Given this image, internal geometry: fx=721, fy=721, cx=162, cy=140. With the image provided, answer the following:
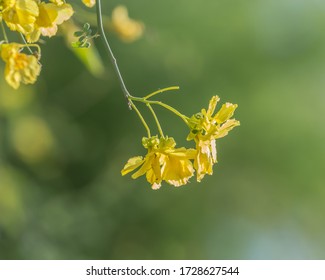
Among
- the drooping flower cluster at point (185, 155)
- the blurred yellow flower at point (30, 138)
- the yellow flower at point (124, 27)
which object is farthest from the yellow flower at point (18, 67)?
the blurred yellow flower at point (30, 138)

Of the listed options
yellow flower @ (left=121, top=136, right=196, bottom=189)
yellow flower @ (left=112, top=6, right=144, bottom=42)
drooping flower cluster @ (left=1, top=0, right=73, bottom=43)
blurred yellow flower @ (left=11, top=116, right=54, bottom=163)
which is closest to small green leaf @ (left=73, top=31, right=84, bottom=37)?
drooping flower cluster @ (left=1, top=0, right=73, bottom=43)

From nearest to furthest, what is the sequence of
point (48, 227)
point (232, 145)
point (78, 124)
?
point (48, 227) → point (78, 124) → point (232, 145)

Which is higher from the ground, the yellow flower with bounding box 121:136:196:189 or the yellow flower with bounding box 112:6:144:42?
the yellow flower with bounding box 112:6:144:42

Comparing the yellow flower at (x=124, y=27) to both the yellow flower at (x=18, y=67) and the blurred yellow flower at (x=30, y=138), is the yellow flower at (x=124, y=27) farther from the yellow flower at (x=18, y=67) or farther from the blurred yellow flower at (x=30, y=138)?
the blurred yellow flower at (x=30, y=138)

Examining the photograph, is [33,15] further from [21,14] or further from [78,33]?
[78,33]

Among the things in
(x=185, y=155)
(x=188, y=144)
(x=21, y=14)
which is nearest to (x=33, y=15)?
(x=21, y=14)

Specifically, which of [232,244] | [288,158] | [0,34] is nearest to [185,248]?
[232,244]

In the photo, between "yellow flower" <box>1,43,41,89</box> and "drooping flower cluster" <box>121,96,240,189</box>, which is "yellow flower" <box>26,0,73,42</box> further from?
"drooping flower cluster" <box>121,96,240,189</box>
